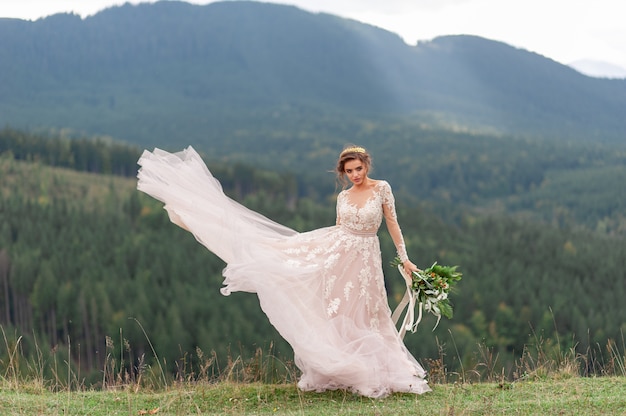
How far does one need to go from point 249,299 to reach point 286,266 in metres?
72.1

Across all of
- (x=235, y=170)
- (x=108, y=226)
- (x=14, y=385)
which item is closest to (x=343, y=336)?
(x=14, y=385)

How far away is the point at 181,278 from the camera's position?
297 ft

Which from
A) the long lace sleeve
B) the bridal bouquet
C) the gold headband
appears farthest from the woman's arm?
the gold headband

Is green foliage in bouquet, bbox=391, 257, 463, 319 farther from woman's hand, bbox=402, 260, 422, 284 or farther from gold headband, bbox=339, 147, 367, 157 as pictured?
gold headband, bbox=339, 147, 367, 157

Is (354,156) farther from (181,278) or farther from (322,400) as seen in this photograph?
(181,278)

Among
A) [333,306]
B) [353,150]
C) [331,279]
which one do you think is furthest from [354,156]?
[333,306]

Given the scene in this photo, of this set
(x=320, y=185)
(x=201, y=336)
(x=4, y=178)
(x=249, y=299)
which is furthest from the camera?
(x=320, y=185)

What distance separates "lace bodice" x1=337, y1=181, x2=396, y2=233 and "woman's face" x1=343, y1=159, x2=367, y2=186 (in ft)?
0.59

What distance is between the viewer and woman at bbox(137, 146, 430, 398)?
26.2 feet

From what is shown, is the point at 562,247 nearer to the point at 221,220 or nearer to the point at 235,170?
the point at 235,170

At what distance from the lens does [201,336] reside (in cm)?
7031

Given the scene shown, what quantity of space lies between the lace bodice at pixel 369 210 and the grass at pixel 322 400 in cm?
174

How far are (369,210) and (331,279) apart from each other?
828 millimetres

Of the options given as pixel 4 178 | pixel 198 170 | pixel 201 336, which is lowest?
pixel 201 336
